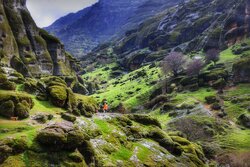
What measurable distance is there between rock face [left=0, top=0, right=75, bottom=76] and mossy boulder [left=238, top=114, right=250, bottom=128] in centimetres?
6593

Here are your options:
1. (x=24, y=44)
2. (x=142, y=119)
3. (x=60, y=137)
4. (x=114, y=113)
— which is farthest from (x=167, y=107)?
(x=60, y=137)

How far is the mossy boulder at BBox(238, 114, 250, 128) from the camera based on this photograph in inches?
3987

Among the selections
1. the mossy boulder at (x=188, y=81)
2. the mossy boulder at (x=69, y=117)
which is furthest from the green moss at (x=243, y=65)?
the mossy boulder at (x=69, y=117)

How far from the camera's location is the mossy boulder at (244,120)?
101 meters

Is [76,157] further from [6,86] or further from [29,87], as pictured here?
[29,87]

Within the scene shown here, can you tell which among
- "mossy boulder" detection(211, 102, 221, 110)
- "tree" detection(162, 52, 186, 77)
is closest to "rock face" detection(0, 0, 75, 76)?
"mossy boulder" detection(211, 102, 221, 110)

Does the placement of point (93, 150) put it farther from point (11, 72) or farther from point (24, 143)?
point (11, 72)

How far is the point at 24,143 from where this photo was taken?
33250 millimetres

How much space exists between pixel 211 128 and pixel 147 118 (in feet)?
147

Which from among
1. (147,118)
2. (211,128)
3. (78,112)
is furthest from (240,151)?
(78,112)

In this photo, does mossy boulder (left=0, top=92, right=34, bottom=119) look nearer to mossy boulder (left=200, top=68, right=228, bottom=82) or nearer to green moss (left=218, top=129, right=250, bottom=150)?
green moss (left=218, top=129, right=250, bottom=150)

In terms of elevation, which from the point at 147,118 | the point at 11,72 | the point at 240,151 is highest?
the point at 11,72

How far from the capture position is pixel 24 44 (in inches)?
4316

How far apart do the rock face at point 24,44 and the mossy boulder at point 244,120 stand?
65.9 metres
